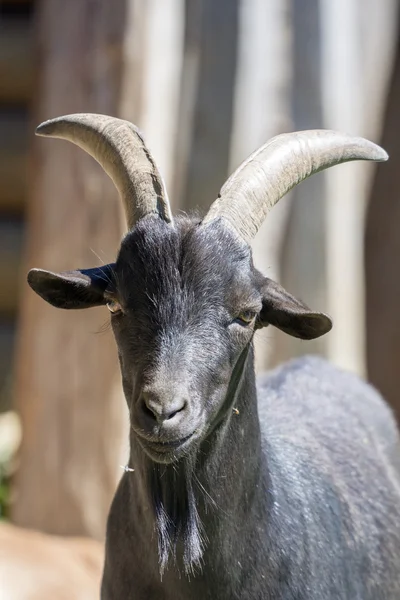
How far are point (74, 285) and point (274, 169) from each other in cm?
91

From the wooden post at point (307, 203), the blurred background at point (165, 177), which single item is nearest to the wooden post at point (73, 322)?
the blurred background at point (165, 177)

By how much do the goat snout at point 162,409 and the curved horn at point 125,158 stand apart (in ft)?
2.41

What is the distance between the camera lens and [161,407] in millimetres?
2895

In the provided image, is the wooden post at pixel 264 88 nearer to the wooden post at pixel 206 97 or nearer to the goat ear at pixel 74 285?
the wooden post at pixel 206 97

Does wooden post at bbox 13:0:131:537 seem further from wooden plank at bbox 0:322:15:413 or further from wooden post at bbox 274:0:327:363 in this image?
wooden plank at bbox 0:322:15:413

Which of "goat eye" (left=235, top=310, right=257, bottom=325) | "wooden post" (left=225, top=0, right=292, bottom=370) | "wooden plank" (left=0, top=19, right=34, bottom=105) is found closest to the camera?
"goat eye" (left=235, top=310, right=257, bottom=325)

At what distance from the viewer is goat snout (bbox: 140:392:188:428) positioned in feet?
9.51

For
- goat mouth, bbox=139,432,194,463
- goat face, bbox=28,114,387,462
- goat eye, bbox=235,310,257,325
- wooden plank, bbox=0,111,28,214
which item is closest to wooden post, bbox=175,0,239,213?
wooden plank, bbox=0,111,28,214

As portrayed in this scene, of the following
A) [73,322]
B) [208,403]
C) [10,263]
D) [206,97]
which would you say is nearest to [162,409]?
[208,403]

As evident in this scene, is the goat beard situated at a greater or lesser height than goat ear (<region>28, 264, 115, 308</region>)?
lesser

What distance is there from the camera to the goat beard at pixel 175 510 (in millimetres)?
3367

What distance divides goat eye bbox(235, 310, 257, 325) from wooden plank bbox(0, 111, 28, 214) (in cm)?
625

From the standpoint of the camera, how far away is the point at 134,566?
141 inches

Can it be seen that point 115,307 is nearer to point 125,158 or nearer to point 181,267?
point 181,267
